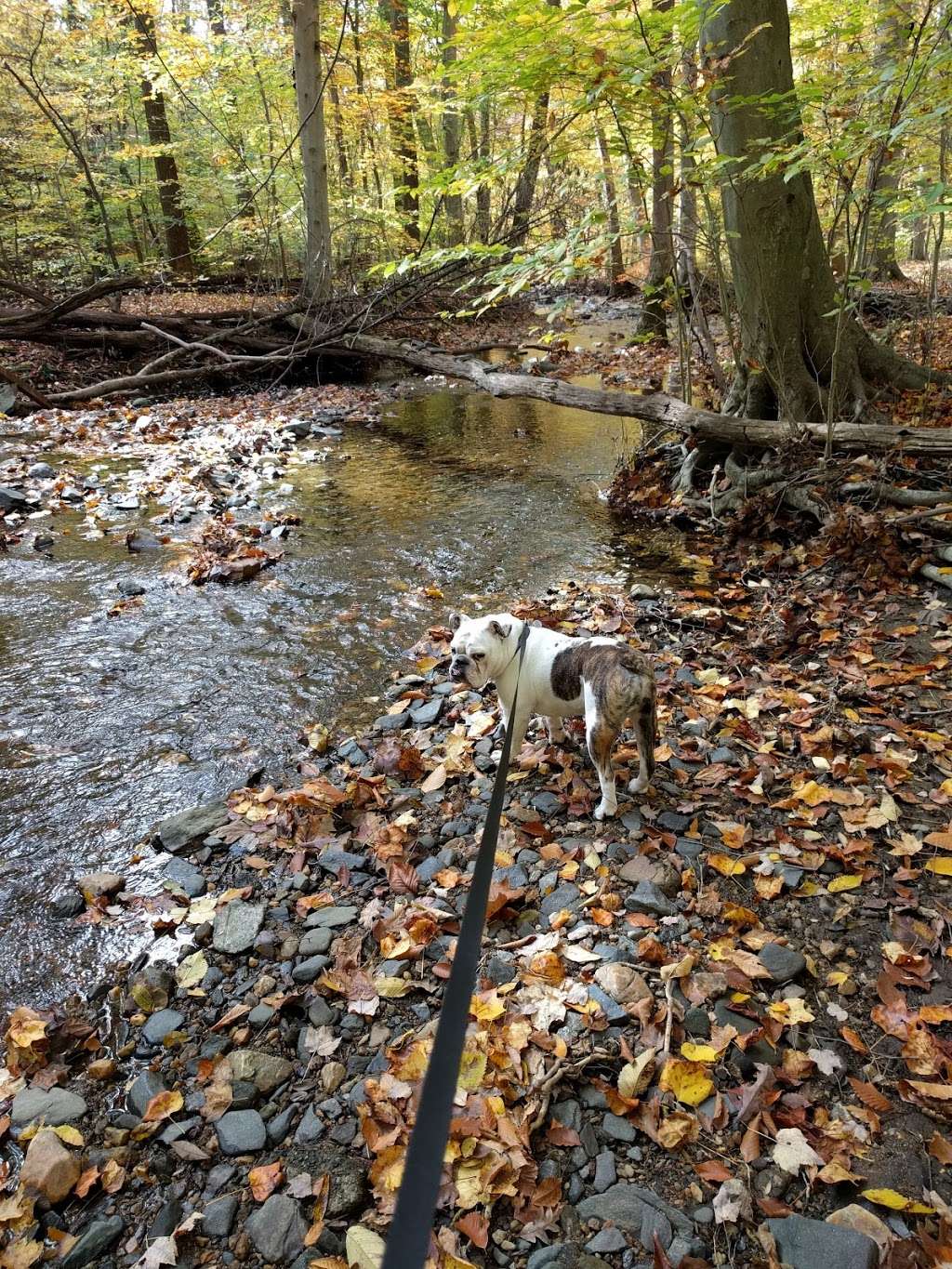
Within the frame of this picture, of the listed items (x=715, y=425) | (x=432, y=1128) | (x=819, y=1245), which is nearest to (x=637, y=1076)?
(x=819, y=1245)

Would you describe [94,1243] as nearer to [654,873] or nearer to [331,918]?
[331,918]

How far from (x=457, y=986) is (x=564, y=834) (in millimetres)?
2468

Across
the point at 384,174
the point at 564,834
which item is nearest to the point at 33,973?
the point at 564,834

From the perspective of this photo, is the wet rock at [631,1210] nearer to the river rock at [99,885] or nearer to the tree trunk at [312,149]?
the river rock at [99,885]

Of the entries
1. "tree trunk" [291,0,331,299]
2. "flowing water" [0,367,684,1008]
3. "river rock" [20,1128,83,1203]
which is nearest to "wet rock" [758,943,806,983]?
"river rock" [20,1128,83,1203]

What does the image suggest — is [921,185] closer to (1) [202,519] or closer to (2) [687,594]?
(2) [687,594]

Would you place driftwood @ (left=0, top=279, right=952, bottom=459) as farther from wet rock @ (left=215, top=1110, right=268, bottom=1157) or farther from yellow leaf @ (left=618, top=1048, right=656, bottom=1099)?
wet rock @ (left=215, top=1110, right=268, bottom=1157)

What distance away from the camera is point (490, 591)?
7.07 metres

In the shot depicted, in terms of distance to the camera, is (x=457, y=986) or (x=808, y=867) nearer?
(x=457, y=986)

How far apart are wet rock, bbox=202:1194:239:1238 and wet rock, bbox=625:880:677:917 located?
1.91 meters

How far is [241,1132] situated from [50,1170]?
2.05 ft

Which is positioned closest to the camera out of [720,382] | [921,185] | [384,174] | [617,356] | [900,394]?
[921,185]

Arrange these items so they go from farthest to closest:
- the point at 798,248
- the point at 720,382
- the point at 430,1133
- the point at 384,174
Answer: the point at 384,174 < the point at 720,382 < the point at 798,248 < the point at 430,1133

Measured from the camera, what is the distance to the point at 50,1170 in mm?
2393
